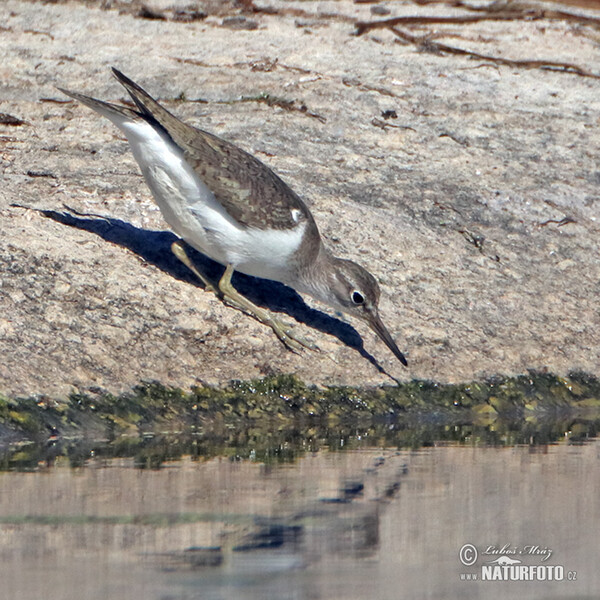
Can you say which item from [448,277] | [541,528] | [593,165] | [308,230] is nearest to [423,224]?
[448,277]

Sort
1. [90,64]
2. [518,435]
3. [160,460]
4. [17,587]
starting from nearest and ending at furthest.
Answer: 1. [17,587]
2. [160,460]
3. [518,435]
4. [90,64]

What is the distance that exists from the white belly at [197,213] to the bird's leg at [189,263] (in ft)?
0.77

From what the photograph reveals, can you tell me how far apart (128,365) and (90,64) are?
4.70 meters

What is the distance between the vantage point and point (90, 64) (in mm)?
9477

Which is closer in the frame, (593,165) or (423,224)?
(423,224)

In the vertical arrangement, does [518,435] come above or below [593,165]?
below

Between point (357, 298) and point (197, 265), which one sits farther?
point (197, 265)

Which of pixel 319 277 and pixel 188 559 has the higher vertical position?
pixel 319 277

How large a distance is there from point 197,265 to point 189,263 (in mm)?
194

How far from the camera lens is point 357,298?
628cm

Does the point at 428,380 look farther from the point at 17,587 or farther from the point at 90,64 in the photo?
the point at 90,64

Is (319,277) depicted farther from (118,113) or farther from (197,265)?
(118,113)

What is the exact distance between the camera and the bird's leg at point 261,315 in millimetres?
6094

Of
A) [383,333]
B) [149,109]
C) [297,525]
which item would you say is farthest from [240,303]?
[297,525]
